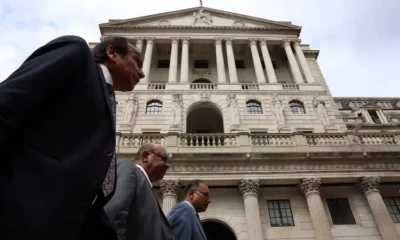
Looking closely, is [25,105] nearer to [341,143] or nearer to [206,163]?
[206,163]

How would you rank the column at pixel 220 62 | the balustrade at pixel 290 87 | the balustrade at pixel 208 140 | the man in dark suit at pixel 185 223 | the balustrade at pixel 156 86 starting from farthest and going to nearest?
the column at pixel 220 62
the balustrade at pixel 290 87
the balustrade at pixel 156 86
the balustrade at pixel 208 140
the man in dark suit at pixel 185 223

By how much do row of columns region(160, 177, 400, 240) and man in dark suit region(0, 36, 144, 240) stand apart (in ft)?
40.0

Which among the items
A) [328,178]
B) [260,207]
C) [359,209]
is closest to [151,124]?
[260,207]

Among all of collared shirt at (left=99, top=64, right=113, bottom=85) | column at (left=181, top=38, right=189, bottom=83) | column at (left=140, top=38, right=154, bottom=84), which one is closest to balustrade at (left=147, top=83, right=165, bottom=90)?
column at (left=140, top=38, right=154, bottom=84)

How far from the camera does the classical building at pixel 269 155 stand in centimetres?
A: 1428

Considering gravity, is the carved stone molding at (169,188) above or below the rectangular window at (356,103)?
below

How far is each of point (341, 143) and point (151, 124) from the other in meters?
12.1

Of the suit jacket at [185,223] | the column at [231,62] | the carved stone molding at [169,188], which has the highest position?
the column at [231,62]

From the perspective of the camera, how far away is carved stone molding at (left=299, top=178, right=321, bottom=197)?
14516 mm

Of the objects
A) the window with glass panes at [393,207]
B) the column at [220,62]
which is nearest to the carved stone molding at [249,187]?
the window with glass panes at [393,207]

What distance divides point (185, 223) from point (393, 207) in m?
16.1

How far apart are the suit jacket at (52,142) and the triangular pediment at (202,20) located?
1072 inches

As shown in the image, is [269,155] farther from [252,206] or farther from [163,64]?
[163,64]

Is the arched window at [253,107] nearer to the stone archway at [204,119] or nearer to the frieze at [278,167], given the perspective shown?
the stone archway at [204,119]
